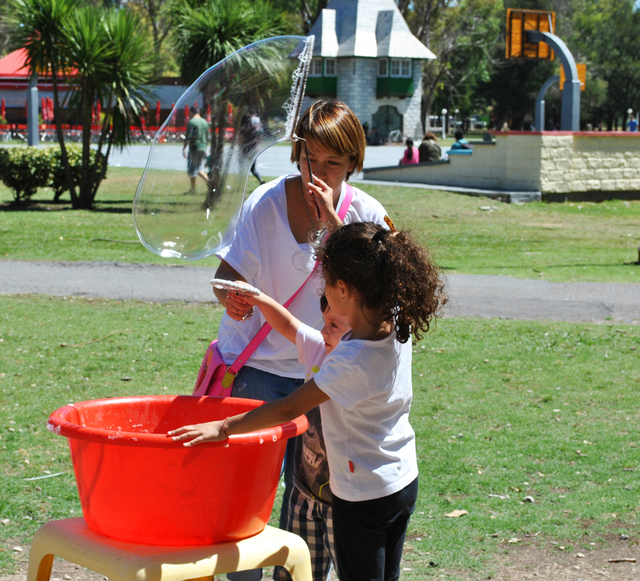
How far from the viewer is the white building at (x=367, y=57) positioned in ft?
162

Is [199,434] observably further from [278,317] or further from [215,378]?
[215,378]

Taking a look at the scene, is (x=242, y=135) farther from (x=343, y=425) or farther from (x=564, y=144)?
(x=564, y=144)

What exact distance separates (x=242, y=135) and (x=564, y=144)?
17998 mm

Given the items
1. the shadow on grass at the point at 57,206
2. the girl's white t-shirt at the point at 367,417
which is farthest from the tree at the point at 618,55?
the girl's white t-shirt at the point at 367,417

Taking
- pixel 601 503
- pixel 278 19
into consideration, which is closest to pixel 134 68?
pixel 278 19

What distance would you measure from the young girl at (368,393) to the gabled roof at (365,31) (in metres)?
48.5

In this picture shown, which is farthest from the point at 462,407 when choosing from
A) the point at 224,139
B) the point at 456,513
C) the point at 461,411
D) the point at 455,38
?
the point at 455,38

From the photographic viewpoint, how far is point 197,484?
2023mm

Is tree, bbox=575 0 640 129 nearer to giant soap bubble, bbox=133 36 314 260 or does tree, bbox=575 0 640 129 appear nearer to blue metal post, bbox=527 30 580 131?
blue metal post, bbox=527 30 580 131

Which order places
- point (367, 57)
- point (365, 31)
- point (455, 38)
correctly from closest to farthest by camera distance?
point (367, 57)
point (365, 31)
point (455, 38)

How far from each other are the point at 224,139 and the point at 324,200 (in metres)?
0.41

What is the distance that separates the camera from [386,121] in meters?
52.0

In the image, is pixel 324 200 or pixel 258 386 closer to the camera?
pixel 324 200

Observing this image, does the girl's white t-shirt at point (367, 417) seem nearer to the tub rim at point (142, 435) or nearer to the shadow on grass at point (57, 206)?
the tub rim at point (142, 435)
